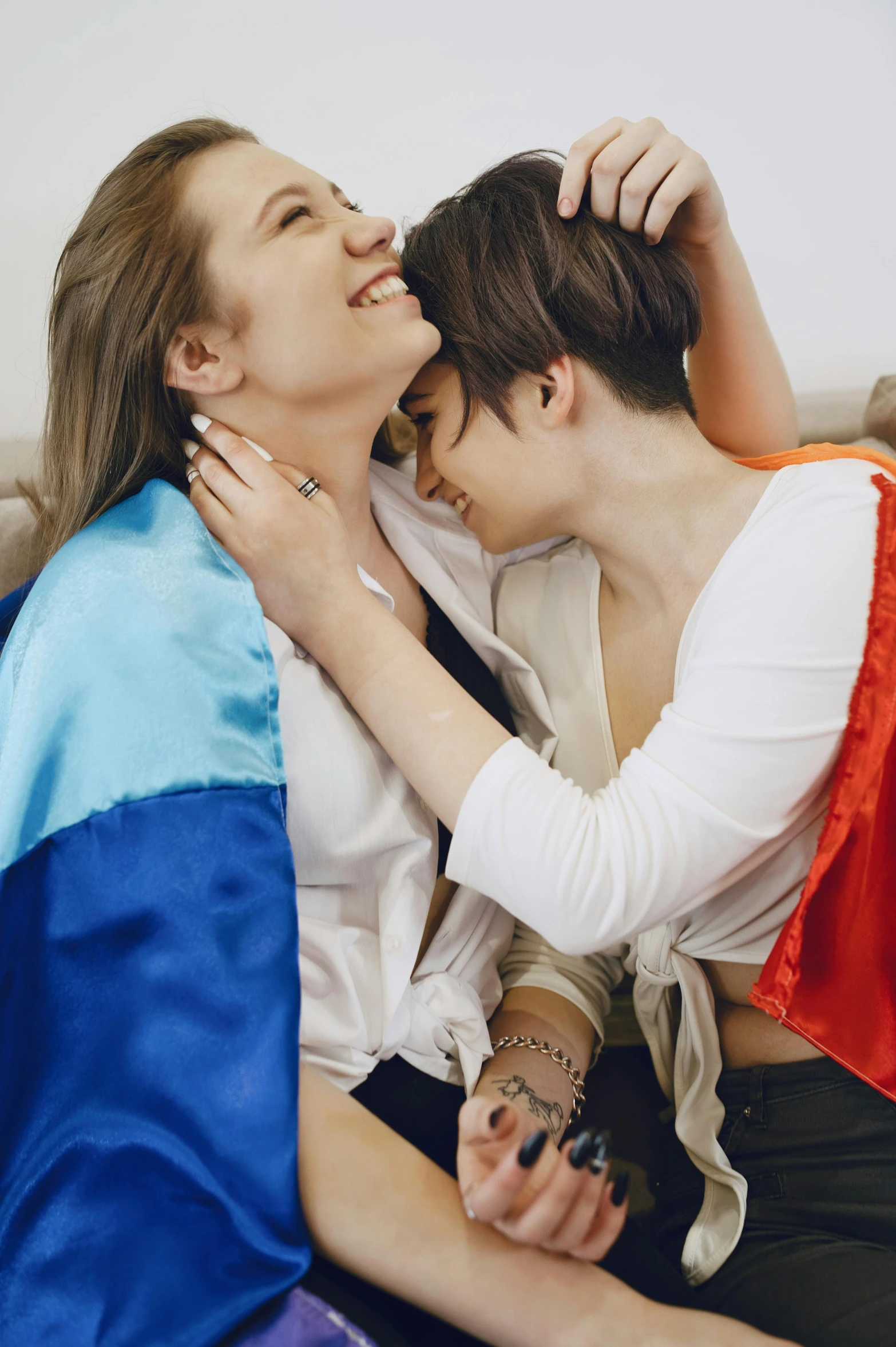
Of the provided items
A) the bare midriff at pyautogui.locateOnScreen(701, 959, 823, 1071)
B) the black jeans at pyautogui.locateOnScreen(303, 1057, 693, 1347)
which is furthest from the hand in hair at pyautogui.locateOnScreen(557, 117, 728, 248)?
the black jeans at pyautogui.locateOnScreen(303, 1057, 693, 1347)

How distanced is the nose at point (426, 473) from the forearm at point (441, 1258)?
0.79 m

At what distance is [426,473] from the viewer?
4.06 feet

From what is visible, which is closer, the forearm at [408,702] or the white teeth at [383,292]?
the forearm at [408,702]

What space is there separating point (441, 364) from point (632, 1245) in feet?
3.38

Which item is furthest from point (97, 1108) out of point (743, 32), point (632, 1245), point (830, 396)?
point (743, 32)

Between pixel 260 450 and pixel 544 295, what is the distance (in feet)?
1.26

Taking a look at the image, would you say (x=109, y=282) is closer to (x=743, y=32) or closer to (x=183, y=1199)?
(x=183, y=1199)

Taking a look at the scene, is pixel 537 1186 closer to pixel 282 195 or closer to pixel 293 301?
pixel 293 301

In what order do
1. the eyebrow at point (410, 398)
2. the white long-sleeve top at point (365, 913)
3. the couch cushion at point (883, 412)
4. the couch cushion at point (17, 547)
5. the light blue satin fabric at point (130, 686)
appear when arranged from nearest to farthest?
the light blue satin fabric at point (130, 686) → the white long-sleeve top at point (365, 913) → the eyebrow at point (410, 398) → the couch cushion at point (17, 547) → the couch cushion at point (883, 412)

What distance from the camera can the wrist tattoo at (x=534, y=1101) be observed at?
100cm

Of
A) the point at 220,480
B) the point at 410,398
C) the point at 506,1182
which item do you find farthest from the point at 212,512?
the point at 506,1182

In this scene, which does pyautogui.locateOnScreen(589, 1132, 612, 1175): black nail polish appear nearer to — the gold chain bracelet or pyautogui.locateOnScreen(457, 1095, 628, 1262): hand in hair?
pyautogui.locateOnScreen(457, 1095, 628, 1262): hand in hair

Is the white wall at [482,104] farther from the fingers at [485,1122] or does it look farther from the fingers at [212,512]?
the fingers at [485,1122]

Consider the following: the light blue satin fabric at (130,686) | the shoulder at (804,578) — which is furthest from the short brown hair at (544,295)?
the light blue satin fabric at (130,686)
